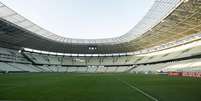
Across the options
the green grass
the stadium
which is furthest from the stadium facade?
the green grass

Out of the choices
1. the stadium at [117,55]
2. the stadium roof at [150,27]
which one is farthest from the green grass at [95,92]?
the stadium roof at [150,27]

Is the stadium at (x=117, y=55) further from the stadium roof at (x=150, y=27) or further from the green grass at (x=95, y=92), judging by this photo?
the green grass at (x=95, y=92)

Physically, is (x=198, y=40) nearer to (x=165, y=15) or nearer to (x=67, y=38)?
(x=165, y=15)

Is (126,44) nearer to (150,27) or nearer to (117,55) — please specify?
(117,55)

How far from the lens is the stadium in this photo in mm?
26453

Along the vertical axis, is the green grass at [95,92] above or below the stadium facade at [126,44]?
below

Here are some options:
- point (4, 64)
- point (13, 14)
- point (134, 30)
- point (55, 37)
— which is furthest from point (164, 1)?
point (4, 64)

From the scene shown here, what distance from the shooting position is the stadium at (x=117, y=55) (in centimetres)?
2645

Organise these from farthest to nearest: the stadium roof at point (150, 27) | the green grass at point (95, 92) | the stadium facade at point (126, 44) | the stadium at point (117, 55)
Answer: the stadium facade at point (126, 44) < the stadium roof at point (150, 27) < the stadium at point (117, 55) < the green grass at point (95, 92)

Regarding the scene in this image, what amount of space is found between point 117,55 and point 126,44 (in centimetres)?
2417

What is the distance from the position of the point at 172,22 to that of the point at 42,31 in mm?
32729

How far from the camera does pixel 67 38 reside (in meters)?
76.6

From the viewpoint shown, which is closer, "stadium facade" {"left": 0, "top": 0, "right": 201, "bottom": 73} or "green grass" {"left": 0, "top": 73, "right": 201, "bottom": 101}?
"green grass" {"left": 0, "top": 73, "right": 201, "bottom": 101}

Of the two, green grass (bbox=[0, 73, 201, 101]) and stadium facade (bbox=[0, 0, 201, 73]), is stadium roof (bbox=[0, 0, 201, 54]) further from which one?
green grass (bbox=[0, 73, 201, 101])
